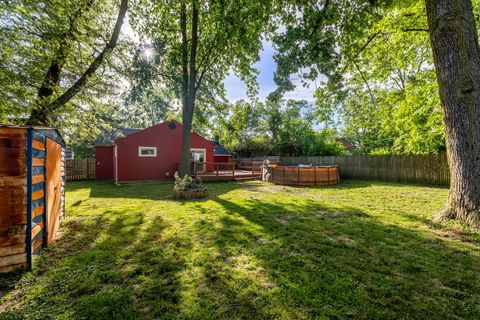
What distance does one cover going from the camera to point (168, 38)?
10469 millimetres

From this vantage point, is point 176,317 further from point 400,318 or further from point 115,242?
point 115,242

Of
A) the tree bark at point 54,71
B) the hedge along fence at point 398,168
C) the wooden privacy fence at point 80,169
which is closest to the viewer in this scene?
the tree bark at point 54,71

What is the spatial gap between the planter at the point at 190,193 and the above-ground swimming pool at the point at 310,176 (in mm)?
5300

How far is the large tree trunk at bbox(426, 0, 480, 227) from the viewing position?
385cm

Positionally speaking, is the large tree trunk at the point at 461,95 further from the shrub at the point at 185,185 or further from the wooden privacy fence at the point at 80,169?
the wooden privacy fence at the point at 80,169

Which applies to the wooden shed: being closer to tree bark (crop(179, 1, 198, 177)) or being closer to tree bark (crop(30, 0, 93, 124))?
tree bark (crop(30, 0, 93, 124))

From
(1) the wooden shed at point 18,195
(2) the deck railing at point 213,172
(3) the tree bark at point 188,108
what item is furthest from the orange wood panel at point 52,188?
(2) the deck railing at point 213,172

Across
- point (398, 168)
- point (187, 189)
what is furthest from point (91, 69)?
point (398, 168)

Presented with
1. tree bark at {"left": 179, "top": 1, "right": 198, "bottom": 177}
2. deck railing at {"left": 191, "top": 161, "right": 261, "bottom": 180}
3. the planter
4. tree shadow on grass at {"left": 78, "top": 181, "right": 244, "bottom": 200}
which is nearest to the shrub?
the planter

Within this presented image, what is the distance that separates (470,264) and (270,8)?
278 inches

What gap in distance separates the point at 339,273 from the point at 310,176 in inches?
348

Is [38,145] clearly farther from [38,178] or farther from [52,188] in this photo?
[52,188]

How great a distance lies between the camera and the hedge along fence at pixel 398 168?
32.5 feet

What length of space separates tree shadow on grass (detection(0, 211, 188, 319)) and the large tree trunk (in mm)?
5355
